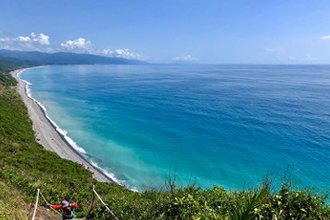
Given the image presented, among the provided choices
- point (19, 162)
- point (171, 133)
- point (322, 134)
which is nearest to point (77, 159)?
point (19, 162)

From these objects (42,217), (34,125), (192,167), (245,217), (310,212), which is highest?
(245,217)

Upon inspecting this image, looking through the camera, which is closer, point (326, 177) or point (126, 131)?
point (326, 177)

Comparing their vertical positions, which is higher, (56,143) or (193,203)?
(193,203)

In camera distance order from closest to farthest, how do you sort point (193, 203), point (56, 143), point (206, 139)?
point (193, 203)
point (56, 143)
point (206, 139)

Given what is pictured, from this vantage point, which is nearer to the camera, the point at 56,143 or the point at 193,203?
the point at 193,203

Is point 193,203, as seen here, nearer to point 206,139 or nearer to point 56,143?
point 206,139

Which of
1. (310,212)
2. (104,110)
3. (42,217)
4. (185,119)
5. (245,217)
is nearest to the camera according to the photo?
(245,217)

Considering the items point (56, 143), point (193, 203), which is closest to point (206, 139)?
point (56, 143)

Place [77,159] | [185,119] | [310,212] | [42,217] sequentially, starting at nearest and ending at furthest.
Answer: [310,212] < [42,217] < [77,159] < [185,119]

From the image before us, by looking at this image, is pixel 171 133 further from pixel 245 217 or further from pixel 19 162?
pixel 245 217

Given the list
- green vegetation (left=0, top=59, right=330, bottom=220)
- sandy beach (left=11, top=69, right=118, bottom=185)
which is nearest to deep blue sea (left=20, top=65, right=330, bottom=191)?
sandy beach (left=11, top=69, right=118, bottom=185)

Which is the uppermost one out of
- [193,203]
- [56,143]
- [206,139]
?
[193,203]
